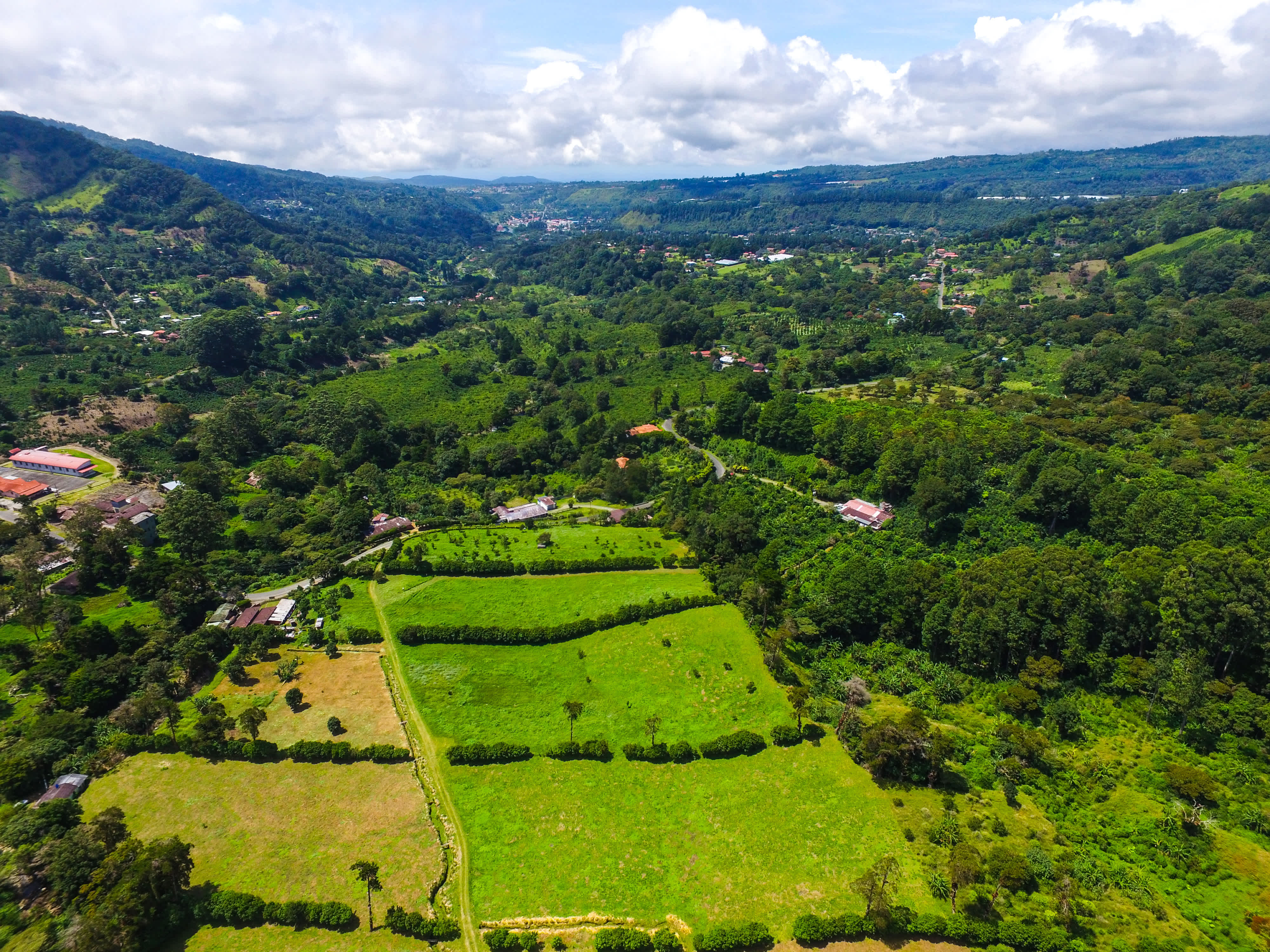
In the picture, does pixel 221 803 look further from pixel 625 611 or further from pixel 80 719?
pixel 625 611

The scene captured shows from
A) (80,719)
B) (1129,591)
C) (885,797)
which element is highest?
(1129,591)

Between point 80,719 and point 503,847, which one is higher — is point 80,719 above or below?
above

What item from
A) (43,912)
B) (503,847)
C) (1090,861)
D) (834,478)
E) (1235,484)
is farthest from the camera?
(834,478)

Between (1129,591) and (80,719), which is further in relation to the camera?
(1129,591)

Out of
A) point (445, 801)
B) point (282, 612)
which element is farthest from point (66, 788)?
point (445, 801)

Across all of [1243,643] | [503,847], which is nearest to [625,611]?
[503,847]

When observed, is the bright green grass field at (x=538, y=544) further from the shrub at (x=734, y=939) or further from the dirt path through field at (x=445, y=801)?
the shrub at (x=734, y=939)

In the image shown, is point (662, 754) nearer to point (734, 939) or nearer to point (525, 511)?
point (734, 939)
